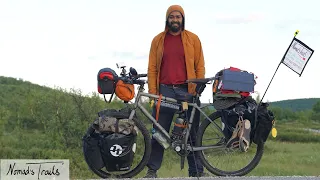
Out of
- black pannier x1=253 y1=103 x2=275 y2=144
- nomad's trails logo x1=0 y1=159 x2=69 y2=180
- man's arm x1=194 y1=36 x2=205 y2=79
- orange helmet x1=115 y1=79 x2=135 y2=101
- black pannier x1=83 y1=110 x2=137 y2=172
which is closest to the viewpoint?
nomad's trails logo x1=0 y1=159 x2=69 y2=180

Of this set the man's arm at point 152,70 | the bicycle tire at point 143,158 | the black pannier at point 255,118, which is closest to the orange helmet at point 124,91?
the bicycle tire at point 143,158

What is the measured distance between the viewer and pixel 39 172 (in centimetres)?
546

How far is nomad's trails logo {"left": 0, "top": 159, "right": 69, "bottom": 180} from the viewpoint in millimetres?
5438

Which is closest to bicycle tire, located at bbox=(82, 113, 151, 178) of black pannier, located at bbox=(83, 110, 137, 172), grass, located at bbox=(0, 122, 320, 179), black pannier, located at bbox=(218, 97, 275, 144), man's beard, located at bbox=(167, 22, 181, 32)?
black pannier, located at bbox=(83, 110, 137, 172)

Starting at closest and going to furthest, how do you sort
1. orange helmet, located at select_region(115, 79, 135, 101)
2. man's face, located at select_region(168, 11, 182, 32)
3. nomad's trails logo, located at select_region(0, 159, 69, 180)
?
nomad's trails logo, located at select_region(0, 159, 69, 180) < orange helmet, located at select_region(115, 79, 135, 101) < man's face, located at select_region(168, 11, 182, 32)

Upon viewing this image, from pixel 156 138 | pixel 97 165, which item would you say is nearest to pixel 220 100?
pixel 156 138

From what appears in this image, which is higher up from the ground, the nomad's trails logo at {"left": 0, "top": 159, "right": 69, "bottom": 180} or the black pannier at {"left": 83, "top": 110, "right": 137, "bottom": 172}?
the black pannier at {"left": 83, "top": 110, "right": 137, "bottom": 172}

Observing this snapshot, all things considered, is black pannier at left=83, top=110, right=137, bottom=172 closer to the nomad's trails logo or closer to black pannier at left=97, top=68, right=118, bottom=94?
black pannier at left=97, top=68, right=118, bottom=94

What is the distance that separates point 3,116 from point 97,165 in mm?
30160

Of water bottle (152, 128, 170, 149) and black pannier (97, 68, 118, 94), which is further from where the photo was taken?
water bottle (152, 128, 170, 149)

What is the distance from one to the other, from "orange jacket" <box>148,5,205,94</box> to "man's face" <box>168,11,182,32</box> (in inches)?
2.3

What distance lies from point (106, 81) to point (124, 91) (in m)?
0.25

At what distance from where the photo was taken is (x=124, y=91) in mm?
5949

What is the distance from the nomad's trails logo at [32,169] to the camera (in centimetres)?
544
